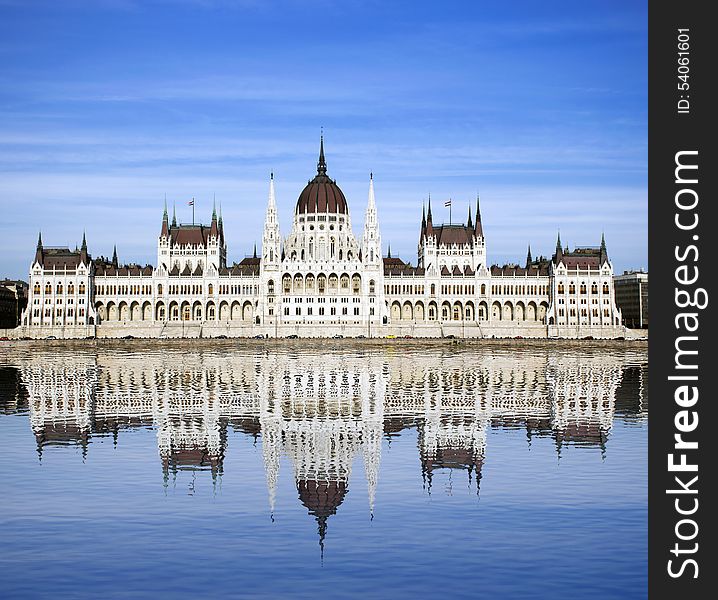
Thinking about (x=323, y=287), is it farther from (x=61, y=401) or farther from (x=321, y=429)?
(x=321, y=429)

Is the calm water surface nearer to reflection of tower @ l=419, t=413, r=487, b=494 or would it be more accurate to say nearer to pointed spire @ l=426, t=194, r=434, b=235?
reflection of tower @ l=419, t=413, r=487, b=494

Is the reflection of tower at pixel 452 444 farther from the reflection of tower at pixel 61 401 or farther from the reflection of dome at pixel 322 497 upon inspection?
the reflection of tower at pixel 61 401

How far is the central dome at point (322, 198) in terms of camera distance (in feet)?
582

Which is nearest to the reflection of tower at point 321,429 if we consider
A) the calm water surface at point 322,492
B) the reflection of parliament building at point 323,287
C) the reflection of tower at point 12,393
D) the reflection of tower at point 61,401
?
the calm water surface at point 322,492

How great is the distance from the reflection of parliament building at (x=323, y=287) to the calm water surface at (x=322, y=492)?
104m

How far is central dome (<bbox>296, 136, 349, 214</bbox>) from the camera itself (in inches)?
6983

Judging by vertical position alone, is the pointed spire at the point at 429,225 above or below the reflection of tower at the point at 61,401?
above

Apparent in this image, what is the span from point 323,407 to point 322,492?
75.0ft
